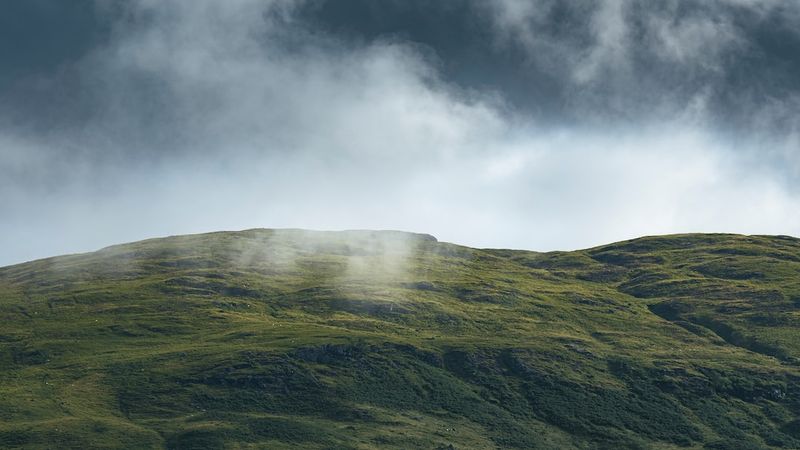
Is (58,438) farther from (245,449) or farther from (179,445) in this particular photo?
(245,449)

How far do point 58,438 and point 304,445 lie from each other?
47961mm

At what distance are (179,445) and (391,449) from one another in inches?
1672

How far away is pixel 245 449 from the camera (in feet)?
631

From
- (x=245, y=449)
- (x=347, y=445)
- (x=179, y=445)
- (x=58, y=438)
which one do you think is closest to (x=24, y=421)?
(x=58, y=438)

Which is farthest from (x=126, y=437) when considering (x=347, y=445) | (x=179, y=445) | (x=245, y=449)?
(x=347, y=445)

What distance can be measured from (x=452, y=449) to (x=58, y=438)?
78.1m

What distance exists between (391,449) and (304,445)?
58.3 feet

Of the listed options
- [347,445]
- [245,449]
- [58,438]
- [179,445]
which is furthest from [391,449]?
[58,438]

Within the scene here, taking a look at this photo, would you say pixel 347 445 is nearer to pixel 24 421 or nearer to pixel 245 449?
pixel 245 449

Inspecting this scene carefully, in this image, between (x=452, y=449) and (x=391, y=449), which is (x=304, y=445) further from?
(x=452, y=449)

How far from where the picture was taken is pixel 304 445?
197875 mm

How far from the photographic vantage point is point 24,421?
196 metres

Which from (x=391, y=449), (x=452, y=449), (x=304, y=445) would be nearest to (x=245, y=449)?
(x=304, y=445)

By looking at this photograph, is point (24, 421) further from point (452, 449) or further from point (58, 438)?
point (452, 449)
